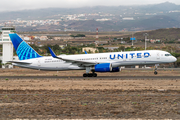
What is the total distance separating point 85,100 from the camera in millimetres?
19562

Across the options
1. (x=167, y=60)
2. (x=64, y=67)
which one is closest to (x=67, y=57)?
(x=64, y=67)

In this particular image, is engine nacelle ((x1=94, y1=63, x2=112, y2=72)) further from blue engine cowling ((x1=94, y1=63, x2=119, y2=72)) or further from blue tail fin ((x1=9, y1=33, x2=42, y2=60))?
blue tail fin ((x1=9, y1=33, x2=42, y2=60))

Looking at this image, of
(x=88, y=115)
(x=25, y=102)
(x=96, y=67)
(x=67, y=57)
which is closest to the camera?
(x=88, y=115)

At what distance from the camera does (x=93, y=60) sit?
39531 millimetres

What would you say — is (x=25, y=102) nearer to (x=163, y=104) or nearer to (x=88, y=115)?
(x=88, y=115)

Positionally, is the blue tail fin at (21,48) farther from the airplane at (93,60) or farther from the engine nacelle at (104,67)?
the engine nacelle at (104,67)

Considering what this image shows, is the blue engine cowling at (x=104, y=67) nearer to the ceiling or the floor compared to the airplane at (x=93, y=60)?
nearer to the floor

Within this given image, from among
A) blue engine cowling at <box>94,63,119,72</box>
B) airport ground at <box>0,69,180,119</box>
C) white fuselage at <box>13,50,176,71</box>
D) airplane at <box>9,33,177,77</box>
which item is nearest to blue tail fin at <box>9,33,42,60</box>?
airplane at <box>9,33,177,77</box>

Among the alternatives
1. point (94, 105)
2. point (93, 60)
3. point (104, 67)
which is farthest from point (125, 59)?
point (94, 105)

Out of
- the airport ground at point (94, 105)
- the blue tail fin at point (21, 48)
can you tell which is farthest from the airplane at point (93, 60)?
the airport ground at point (94, 105)

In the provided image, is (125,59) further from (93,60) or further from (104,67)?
(93,60)

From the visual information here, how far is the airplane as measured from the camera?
125ft

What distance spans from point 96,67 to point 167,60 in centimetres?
990

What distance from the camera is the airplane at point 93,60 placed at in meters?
38.1
